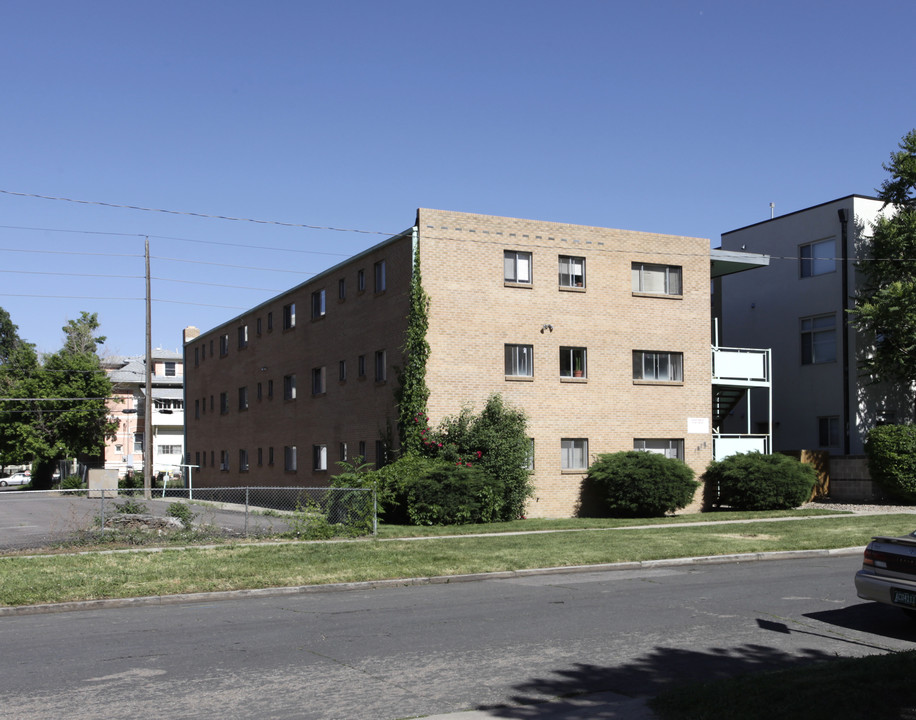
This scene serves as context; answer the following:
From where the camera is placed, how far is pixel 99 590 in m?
13.5

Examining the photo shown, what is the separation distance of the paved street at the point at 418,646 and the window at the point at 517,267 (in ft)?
54.9

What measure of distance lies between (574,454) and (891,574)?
20.2 m

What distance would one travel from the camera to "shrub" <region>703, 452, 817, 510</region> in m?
29.9

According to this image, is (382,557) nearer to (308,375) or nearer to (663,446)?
(663,446)

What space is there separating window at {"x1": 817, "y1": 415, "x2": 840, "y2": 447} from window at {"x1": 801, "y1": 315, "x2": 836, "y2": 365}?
7.71 ft

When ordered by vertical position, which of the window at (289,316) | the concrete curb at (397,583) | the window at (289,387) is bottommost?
the concrete curb at (397,583)

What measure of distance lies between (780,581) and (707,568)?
243 centimetres

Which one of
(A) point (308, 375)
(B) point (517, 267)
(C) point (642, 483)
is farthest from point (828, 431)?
(A) point (308, 375)

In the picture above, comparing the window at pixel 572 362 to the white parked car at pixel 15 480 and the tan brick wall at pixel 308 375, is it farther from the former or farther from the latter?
the white parked car at pixel 15 480

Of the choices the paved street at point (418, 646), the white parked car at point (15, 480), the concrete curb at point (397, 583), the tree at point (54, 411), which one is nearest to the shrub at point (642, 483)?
the concrete curb at point (397, 583)

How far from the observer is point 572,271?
3075 centimetres

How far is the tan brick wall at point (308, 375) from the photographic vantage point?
3069cm

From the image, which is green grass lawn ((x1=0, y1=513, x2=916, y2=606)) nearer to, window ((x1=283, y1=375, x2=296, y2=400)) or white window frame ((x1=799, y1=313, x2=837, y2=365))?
white window frame ((x1=799, y1=313, x2=837, y2=365))

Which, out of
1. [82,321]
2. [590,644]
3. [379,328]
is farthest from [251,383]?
[82,321]
